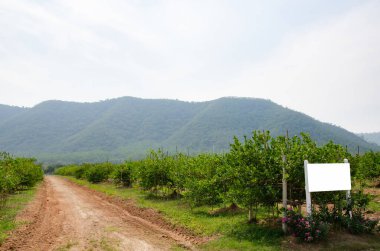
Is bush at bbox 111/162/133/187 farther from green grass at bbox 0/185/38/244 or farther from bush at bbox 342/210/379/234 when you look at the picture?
bush at bbox 342/210/379/234

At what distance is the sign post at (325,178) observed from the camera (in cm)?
1048

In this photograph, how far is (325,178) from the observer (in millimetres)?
10812

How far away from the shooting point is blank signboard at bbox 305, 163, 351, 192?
34.5 feet

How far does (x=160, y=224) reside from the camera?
1524 cm

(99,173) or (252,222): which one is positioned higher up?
(252,222)

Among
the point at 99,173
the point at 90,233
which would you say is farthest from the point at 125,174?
the point at 90,233

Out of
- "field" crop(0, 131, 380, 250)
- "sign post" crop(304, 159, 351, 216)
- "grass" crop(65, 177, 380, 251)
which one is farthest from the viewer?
"field" crop(0, 131, 380, 250)

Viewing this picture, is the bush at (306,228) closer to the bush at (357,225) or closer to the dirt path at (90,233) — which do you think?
the bush at (357,225)

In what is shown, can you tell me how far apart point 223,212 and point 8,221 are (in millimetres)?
10784

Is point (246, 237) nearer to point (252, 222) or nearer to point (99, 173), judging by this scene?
point (252, 222)

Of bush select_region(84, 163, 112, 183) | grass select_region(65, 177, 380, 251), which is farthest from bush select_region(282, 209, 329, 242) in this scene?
bush select_region(84, 163, 112, 183)

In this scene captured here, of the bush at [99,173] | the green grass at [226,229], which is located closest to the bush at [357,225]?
the green grass at [226,229]

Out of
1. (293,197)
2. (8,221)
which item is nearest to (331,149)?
(293,197)

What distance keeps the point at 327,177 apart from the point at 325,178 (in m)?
0.12
